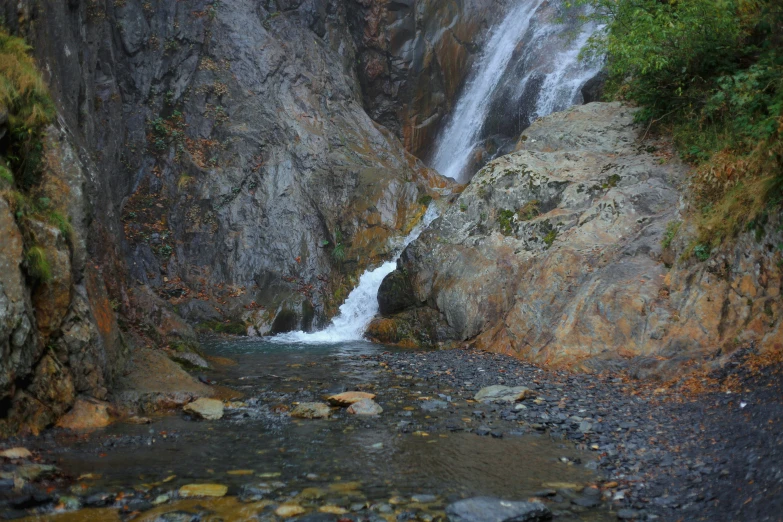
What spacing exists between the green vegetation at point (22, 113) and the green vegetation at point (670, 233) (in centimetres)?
944

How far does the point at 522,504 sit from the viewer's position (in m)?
4.57

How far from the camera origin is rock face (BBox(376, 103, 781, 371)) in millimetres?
8211

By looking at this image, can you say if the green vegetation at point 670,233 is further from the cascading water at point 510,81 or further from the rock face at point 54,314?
the cascading water at point 510,81

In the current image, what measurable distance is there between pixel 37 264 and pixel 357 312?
1147cm

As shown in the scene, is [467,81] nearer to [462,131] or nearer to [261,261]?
[462,131]

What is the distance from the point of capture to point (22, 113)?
725cm

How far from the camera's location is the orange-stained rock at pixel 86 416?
21.0ft

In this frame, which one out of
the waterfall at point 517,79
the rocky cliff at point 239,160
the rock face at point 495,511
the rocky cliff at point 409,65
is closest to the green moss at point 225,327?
the rocky cliff at point 239,160

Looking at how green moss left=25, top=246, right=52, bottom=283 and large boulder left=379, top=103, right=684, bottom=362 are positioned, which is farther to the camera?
large boulder left=379, top=103, right=684, bottom=362

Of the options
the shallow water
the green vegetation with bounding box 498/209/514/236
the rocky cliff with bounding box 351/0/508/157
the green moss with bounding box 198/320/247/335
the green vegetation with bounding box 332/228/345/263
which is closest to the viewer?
the shallow water

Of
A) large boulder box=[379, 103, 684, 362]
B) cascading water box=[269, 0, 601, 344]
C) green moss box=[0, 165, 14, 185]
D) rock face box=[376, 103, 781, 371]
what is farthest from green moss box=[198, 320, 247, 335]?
green moss box=[0, 165, 14, 185]

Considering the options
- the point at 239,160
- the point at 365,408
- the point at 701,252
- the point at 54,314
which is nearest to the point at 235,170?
the point at 239,160

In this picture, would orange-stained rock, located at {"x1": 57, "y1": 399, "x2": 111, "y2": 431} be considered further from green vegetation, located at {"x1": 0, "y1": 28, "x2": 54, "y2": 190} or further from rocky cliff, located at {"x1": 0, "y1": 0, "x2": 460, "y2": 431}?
rocky cliff, located at {"x1": 0, "y1": 0, "x2": 460, "y2": 431}

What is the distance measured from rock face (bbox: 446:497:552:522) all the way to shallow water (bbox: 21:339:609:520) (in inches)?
9.8
